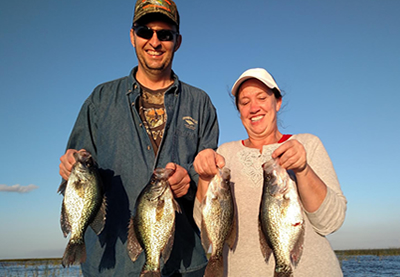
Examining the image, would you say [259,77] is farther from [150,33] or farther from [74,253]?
[74,253]

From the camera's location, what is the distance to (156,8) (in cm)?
467

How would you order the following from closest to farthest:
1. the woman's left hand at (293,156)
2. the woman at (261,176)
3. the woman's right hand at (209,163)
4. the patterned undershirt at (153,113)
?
the woman's left hand at (293,156), the woman at (261,176), the woman's right hand at (209,163), the patterned undershirt at (153,113)

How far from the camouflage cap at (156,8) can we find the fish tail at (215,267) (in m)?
3.10

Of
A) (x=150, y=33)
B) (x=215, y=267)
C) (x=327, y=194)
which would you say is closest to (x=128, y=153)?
(x=150, y=33)

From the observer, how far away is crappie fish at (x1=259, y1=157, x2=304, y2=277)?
3.56 metres

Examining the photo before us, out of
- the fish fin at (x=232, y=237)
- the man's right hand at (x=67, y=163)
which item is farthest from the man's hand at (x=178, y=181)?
the man's right hand at (x=67, y=163)

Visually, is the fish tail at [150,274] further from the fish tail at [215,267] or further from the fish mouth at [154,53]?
the fish mouth at [154,53]

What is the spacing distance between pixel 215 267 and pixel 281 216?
0.87 m

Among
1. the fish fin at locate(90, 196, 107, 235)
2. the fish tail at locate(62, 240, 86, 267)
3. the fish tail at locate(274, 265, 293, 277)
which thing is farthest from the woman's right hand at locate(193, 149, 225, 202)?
the fish tail at locate(62, 240, 86, 267)

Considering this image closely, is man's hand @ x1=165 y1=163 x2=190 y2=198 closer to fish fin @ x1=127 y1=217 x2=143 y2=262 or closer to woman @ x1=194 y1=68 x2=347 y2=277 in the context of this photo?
woman @ x1=194 y1=68 x2=347 y2=277

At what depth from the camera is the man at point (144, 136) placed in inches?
171

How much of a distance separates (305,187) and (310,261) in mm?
777

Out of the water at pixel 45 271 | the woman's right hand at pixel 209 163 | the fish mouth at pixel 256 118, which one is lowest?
the water at pixel 45 271

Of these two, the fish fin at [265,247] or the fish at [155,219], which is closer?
the fish fin at [265,247]
